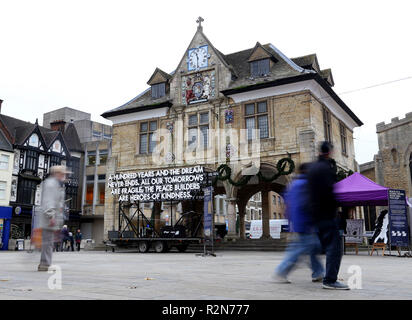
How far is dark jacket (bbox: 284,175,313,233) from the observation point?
5.48 metres

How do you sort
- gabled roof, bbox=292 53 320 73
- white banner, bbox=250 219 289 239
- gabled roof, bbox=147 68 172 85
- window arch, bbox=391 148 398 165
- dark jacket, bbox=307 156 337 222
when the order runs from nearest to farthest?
dark jacket, bbox=307 156 337 222
gabled roof, bbox=292 53 320 73
gabled roof, bbox=147 68 172 85
white banner, bbox=250 219 289 239
window arch, bbox=391 148 398 165

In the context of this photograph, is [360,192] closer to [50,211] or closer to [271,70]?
[271,70]

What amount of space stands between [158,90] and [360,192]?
17.0 metres

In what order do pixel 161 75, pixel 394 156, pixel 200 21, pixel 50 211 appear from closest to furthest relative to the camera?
1. pixel 50 211
2. pixel 200 21
3. pixel 161 75
4. pixel 394 156

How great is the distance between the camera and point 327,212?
5219mm

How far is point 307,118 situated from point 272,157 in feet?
9.64

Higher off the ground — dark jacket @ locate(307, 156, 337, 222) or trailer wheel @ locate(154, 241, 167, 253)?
dark jacket @ locate(307, 156, 337, 222)

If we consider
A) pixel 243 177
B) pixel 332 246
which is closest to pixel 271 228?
pixel 243 177

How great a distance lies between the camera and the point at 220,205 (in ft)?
201

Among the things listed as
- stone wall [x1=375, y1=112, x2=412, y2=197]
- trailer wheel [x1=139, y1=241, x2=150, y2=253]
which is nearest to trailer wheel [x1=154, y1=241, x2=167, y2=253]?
trailer wheel [x1=139, y1=241, x2=150, y2=253]

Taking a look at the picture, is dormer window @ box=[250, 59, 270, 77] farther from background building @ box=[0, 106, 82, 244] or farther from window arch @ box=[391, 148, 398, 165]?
background building @ box=[0, 106, 82, 244]
